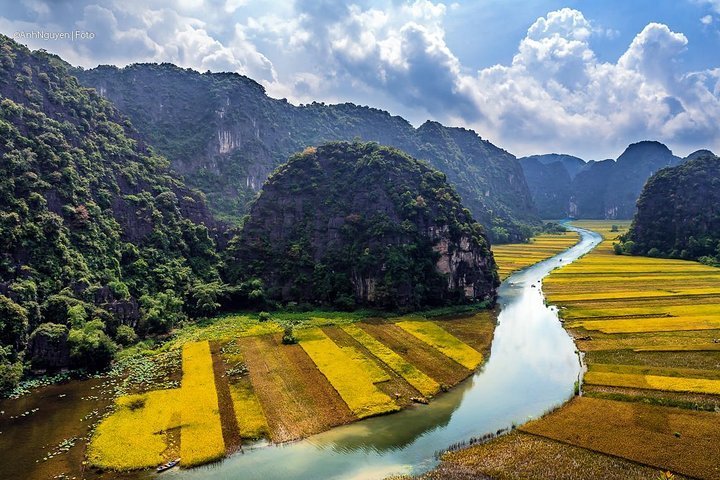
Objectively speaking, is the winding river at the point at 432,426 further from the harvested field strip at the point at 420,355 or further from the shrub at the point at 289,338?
the shrub at the point at 289,338

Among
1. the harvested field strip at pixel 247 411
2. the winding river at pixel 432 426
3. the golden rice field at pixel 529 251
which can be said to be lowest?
the winding river at pixel 432 426

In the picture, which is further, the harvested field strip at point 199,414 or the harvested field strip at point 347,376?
the harvested field strip at point 347,376

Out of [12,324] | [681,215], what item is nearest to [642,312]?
[681,215]

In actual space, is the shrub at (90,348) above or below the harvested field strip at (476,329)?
above

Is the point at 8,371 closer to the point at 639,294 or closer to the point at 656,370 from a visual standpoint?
the point at 656,370

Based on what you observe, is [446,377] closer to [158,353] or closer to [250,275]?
[158,353]

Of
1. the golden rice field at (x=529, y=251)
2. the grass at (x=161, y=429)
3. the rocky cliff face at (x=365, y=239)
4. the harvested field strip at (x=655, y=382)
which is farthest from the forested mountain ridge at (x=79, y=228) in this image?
the golden rice field at (x=529, y=251)

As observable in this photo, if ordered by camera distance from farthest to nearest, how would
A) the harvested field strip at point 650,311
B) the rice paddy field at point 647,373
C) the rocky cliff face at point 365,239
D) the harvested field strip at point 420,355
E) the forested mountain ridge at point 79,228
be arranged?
1. the rocky cliff face at point 365,239
2. the harvested field strip at point 650,311
3. the forested mountain ridge at point 79,228
4. the harvested field strip at point 420,355
5. the rice paddy field at point 647,373

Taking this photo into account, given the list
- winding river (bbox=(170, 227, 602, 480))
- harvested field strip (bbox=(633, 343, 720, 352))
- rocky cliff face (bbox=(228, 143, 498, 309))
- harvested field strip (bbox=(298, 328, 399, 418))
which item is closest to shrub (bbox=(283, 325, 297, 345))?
harvested field strip (bbox=(298, 328, 399, 418))
